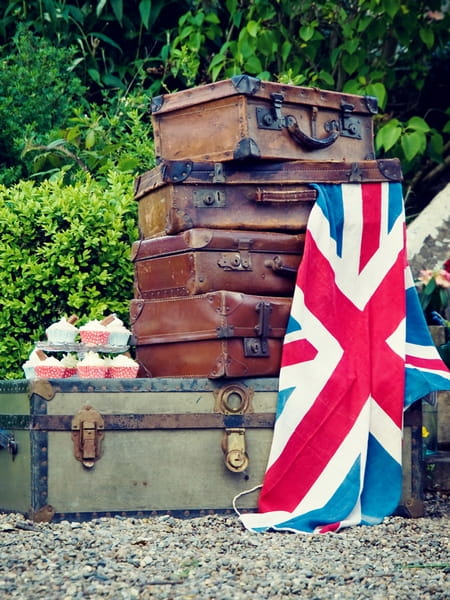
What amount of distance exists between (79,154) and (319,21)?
207 cm

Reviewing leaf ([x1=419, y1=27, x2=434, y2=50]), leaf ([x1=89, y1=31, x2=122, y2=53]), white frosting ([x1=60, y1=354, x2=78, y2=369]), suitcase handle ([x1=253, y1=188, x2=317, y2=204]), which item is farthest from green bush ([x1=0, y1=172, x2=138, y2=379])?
leaf ([x1=419, y1=27, x2=434, y2=50])

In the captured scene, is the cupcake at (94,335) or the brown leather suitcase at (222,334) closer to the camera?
the brown leather suitcase at (222,334)

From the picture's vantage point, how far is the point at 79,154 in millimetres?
6609

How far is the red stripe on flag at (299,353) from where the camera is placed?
4.45m

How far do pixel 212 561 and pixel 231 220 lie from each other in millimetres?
1709

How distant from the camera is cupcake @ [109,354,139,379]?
4.48m

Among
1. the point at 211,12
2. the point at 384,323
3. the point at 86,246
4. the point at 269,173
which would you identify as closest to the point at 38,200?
the point at 86,246

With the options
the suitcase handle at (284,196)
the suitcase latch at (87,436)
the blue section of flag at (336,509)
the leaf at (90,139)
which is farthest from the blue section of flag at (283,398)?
the leaf at (90,139)

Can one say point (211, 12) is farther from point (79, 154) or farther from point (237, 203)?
point (237, 203)

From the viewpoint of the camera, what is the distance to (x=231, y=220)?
464 centimetres

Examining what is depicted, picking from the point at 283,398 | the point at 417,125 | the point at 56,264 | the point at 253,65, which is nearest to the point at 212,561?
the point at 283,398

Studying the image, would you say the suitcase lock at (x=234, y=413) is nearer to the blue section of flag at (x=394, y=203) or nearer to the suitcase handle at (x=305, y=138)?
the blue section of flag at (x=394, y=203)

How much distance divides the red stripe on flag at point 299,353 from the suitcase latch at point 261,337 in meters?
0.09

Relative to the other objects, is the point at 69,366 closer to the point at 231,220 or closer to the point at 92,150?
the point at 231,220
